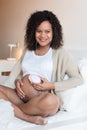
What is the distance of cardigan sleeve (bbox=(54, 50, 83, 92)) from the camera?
4.88 feet

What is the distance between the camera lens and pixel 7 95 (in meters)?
1.55

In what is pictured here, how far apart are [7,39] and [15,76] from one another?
2.20 meters

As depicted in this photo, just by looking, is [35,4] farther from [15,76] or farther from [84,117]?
[84,117]

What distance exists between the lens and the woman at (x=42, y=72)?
138 cm

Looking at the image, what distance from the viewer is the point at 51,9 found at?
8.25 ft

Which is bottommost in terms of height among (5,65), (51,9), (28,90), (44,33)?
(5,65)

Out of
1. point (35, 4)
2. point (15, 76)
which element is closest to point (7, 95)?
point (15, 76)

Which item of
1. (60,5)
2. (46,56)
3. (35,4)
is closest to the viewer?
(46,56)

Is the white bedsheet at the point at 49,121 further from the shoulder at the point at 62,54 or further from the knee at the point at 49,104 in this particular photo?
the shoulder at the point at 62,54

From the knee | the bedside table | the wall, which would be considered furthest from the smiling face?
the bedside table

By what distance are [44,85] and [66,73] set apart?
0.17m

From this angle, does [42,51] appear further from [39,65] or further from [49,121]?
[49,121]

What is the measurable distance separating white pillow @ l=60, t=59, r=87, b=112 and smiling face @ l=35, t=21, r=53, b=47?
0.95ft

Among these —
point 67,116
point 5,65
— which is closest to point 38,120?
point 67,116
